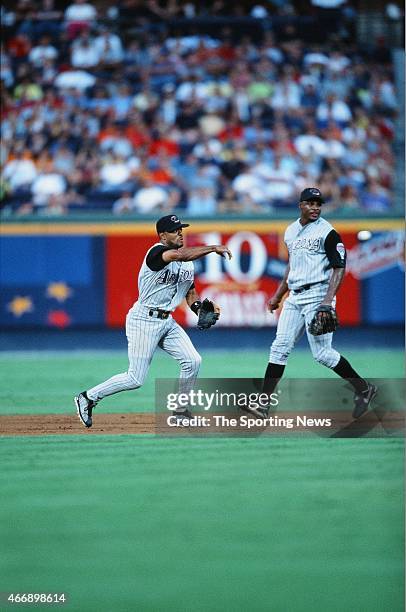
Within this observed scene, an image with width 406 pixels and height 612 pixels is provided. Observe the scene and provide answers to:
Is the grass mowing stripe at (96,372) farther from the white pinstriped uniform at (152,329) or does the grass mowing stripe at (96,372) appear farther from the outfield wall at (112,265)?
the white pinstriped uniform at (152,329)

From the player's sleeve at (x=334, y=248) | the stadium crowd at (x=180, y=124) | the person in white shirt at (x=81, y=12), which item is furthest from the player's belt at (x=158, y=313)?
the stadium crowd at (x=180, y=124)

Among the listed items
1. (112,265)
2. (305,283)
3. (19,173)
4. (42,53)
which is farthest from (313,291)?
(42,53)

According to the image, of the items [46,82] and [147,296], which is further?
[46,82]

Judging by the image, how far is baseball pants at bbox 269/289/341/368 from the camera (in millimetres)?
4371

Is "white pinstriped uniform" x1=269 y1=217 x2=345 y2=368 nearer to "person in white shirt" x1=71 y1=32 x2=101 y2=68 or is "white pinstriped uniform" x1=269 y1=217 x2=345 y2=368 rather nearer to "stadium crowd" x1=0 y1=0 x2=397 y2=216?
"stadium crowd" x1=0 y1=0 x2=397 y2=216

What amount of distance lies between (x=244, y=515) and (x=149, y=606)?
1119 millimetres

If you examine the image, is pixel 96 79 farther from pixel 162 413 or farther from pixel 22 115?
pixel 162 413

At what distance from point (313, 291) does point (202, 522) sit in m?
1.28

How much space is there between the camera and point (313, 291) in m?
4.39

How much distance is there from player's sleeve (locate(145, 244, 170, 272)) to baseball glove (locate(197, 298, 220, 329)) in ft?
0.73

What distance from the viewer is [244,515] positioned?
3.76 metres

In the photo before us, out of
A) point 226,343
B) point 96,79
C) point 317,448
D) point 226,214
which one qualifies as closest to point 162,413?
point 317,448

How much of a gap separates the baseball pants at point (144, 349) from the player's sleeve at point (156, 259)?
0.31 meters

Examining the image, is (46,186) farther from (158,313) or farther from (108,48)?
(158,313)
